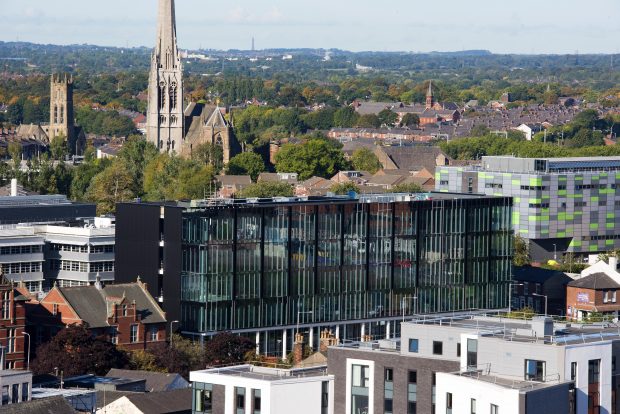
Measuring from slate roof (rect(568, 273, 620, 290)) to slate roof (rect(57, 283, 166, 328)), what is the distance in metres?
30.9

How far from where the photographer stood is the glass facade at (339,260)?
93.8m

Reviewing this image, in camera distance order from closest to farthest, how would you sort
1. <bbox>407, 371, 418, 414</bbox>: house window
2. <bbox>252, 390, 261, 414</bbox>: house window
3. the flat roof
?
<bbox>252, 390, 261, 414</bbox>: house window < <bbox>407, 371, 418, 414</bbox>: house window < the flat roof

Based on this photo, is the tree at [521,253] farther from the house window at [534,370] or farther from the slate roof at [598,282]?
the house window at [534,370]

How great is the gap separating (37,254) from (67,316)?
26767 mm

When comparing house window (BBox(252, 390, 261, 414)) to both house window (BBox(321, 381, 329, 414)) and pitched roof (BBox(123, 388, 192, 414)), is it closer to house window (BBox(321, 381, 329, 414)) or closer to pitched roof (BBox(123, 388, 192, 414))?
house window (BBox(321, 381, 329, 414))

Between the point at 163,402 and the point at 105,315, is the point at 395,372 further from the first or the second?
the point at 105,315

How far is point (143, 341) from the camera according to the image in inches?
3654

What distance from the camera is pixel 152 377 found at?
78.4m

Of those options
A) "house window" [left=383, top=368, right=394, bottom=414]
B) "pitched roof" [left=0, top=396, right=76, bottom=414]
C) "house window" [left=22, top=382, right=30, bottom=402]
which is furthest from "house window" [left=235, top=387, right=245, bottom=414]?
"house window" [left=22, top=382, right=30, bottom=402]

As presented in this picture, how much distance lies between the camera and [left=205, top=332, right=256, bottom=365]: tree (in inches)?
3425

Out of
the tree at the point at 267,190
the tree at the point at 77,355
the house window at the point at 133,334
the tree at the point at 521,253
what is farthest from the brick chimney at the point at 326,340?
the tree at the point at 267,190

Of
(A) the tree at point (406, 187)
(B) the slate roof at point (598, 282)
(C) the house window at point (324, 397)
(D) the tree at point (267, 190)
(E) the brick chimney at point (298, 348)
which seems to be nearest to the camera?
(C) the house window at point (324, 397)

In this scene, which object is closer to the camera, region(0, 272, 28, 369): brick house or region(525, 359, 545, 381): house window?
region(525, 359, 545, 381): house window

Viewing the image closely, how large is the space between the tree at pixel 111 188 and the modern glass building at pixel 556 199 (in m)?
29.5
